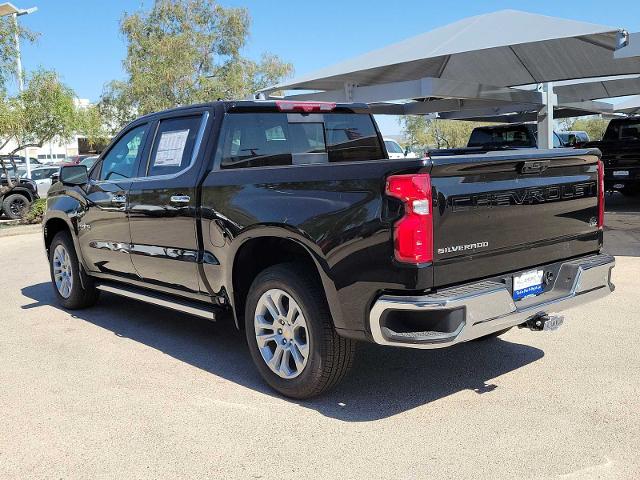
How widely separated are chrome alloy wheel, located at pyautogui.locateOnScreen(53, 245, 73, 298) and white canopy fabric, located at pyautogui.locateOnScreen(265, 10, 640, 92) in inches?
215

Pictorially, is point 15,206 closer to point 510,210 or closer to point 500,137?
point 500,137

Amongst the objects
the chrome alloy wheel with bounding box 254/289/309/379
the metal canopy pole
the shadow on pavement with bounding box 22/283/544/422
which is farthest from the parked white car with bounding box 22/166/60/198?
the chrome alloy wheel with bounding box 254/289/309/379

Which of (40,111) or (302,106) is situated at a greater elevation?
(40,111)

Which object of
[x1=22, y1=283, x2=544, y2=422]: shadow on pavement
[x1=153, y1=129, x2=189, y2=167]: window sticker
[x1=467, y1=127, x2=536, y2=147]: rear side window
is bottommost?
[x1=22, y1=283, x2=544, y2=422]: shadow on pavement

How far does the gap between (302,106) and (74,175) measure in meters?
2.51

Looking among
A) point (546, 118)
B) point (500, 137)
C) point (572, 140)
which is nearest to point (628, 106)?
point (572, 140)

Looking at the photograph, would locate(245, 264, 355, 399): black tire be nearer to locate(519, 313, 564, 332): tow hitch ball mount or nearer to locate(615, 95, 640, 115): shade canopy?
locate(519, 313, 564, 332): tow hitch ball mount

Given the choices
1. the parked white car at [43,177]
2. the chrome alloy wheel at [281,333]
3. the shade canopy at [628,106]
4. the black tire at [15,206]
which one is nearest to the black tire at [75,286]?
the chrome alloy wheel at [281,333]

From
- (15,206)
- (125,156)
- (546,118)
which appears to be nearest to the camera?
(125,156)

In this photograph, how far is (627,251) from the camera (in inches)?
355

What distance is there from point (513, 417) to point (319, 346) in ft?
3.93

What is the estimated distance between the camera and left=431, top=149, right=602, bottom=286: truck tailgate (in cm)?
349

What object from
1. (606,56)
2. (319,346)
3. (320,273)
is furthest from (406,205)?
(606,56)

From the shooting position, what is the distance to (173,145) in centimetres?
518
